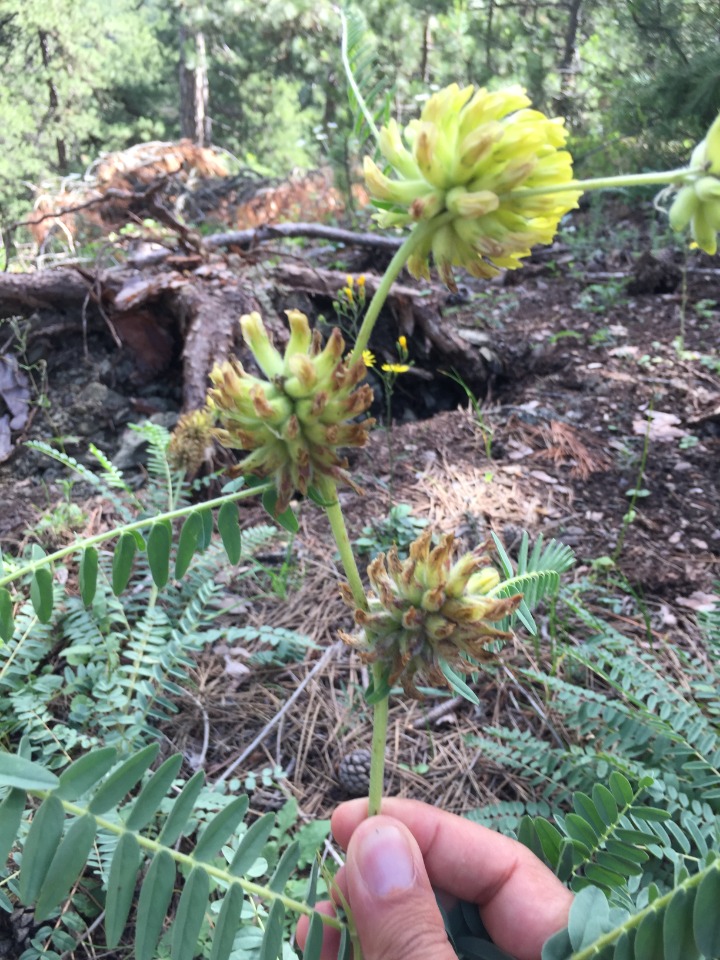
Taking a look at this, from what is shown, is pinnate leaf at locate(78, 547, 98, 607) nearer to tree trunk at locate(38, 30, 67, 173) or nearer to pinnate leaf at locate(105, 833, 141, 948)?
pinnate leaf at locate(105, 833, 141, 948)

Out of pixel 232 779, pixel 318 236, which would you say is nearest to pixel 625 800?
pixel 232 779

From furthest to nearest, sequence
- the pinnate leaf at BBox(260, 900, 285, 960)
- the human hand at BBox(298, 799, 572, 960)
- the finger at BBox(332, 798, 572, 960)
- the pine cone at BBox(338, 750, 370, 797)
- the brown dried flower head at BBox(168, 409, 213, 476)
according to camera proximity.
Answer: the brown dried flower head at BBox(168, 409, 213, 476), the pine cone at BBox(338, 750, 370, 797), the finger at BBox(332, 798, 572, 960), the human hand at BBox(298, 799, 572, 960), the pinnate leaf at BBox(260, 900, 285, 960)

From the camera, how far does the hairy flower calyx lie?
948 mm

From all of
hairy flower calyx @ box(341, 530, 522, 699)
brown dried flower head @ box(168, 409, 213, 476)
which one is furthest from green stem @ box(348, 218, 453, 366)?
brown dried flower head @ box(168, 409, 213, 476)

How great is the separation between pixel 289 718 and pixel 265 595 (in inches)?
19.9

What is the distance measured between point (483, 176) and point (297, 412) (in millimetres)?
367

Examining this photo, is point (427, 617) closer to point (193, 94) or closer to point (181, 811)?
point (181, 811)

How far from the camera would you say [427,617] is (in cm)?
97

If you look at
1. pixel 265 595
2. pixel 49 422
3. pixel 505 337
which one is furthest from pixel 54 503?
pixel 505 337

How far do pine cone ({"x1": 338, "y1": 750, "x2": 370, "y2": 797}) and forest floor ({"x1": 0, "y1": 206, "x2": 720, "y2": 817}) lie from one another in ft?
0.13

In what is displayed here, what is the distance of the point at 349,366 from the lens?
878 millimetres

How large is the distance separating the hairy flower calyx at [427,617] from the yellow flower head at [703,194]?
1.62 feet

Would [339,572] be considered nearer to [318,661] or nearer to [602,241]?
[318,661]

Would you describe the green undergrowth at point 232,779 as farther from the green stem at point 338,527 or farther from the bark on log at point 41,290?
the bark on log at point 41,290
